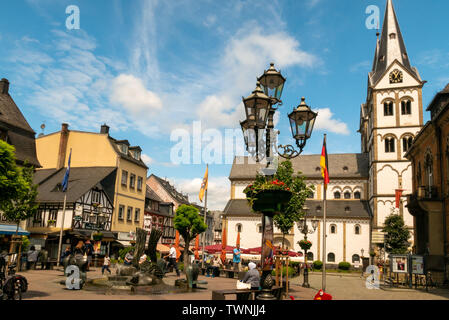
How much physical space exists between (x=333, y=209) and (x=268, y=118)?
52.6 meters

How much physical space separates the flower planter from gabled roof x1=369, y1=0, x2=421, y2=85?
53682 millimetres

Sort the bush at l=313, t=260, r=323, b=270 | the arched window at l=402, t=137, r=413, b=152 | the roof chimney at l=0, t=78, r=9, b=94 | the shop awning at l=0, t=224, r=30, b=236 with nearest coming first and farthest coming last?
1. the shop awning at l=0, t=224, r=30, b=236
2. the roof chimney at l=0, t=78, r=9, b=94
3. the bush at l=313, t=260, r=323, b=270
4. the arched window at l=402, t=137, r=413, b=152

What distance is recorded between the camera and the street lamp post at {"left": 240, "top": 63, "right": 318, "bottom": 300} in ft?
27.4

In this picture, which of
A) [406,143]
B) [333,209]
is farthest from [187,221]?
[406,143]

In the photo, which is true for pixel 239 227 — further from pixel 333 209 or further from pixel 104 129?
pixel 104 129

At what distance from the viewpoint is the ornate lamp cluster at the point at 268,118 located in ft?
30.2

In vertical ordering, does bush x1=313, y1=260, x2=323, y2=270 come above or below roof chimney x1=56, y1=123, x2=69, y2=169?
below

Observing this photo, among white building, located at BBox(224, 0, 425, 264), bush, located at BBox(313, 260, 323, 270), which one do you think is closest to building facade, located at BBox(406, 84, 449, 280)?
white building, located at BBox(224, 0, 425, 264)

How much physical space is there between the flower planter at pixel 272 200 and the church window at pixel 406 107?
52836 mm

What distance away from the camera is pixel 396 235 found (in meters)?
45.4

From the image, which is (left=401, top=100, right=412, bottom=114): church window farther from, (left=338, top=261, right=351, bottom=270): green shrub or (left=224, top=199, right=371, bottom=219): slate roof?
(left=338, top=261, right=351, bottom=270): green shrub

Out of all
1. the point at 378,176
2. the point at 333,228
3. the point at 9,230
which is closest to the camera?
the point at 9,230

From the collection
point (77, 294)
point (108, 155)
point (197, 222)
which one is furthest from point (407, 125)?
point (77, 294)
